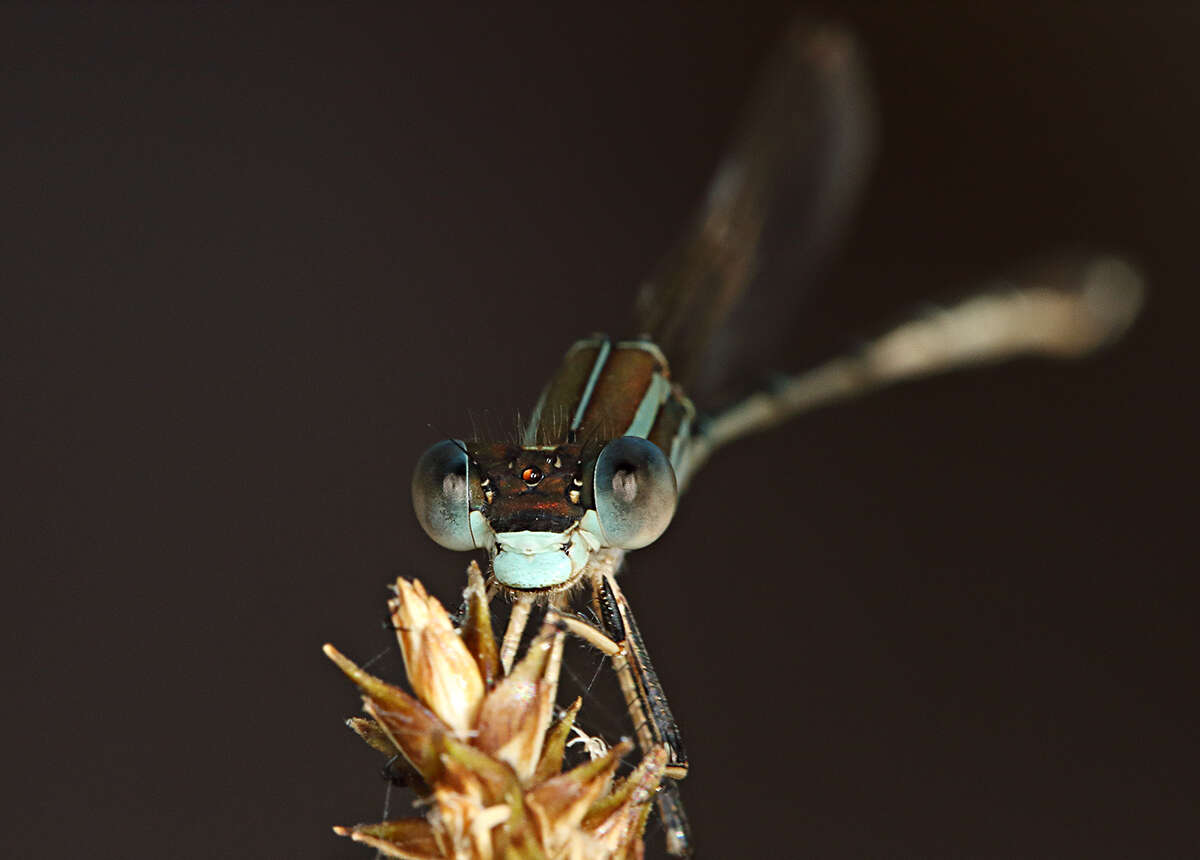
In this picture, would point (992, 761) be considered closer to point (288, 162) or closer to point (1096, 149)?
point (1096, 149)

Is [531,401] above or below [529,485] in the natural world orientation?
above

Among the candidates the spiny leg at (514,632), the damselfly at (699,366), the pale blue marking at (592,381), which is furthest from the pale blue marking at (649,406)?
the spiny leg at (514,632)

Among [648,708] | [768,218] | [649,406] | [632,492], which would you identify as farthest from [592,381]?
[768,218]

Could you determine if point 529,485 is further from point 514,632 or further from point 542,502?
point 514,632

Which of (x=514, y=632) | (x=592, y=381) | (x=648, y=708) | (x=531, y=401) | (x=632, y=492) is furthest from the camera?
(x=531, y=401)

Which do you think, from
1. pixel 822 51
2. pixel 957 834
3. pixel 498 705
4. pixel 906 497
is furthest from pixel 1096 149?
pixel 498 705

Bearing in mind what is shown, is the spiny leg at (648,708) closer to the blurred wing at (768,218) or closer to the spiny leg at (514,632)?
the spiny leg at (514,632)
